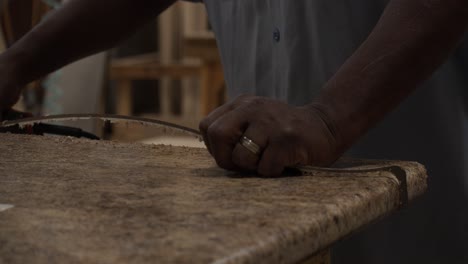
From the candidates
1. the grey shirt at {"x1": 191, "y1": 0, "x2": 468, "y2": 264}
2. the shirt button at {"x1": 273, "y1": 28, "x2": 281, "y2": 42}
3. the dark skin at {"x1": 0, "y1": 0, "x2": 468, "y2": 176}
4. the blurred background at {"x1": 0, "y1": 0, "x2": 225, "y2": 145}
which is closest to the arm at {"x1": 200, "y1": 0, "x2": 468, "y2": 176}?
the dark skin at {"x1": 0, "y1": 0, "x2": 468, "y2": 176}

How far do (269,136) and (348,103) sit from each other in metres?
0.12

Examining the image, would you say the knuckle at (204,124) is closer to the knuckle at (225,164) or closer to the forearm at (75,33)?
the knuckle at (225,164)

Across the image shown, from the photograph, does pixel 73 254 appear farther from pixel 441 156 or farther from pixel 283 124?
pixel 441 156

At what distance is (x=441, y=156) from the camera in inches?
46.5

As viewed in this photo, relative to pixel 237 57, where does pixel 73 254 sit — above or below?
below

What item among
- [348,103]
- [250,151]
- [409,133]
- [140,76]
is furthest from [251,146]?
[140,76]

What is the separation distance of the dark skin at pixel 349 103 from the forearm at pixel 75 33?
0.59 m

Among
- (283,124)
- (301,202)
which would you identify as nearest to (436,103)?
(283,124)

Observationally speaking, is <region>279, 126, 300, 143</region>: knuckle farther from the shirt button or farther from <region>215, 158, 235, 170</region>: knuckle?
the shirt button

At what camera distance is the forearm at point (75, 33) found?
132 centimetres

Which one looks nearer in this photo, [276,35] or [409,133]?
[409,133]

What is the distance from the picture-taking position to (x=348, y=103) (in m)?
0.85

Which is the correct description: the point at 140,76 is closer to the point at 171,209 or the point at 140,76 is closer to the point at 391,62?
the point at 391,62

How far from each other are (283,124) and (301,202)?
15 cm
